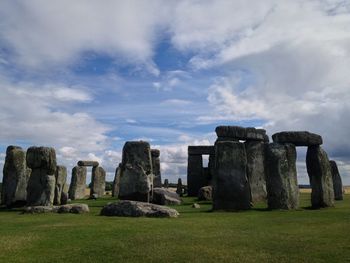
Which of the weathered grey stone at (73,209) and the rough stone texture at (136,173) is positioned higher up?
the rough stone texture at (136,173)

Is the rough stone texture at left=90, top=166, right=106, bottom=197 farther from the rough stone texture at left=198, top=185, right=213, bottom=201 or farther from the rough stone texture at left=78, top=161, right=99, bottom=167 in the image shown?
the rough stone texture at left=198, top=185, right=213, bottom=201

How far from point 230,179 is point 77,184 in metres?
17.4

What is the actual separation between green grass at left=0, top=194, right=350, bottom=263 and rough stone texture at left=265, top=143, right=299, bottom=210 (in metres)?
3.77

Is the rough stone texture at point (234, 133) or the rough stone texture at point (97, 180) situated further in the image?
the rough stone texture at point (97, 180)

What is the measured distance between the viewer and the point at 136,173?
2267 centimetres

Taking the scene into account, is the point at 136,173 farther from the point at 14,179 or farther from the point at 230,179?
the point at 14,179

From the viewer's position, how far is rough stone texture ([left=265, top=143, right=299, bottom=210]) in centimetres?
1933

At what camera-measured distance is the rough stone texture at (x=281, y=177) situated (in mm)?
19328

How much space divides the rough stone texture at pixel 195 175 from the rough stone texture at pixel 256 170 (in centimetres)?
929

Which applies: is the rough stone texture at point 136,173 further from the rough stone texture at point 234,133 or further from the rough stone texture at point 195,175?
the rough stone texture at point 195,175

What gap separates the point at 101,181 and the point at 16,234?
25.8m

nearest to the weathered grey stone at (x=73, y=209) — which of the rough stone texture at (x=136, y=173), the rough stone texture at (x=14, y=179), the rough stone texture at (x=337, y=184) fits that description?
the rough stone texture at (x=136, y=173)

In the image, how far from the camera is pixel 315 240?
1086cm

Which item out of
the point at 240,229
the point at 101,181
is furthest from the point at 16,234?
the point at 101,181
